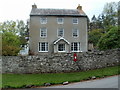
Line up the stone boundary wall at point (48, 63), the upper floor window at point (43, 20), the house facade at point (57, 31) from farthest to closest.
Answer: the upper floor window at point (43, 20), the house facade at point (57, 31), the stone boundary wall at point (48, 63)

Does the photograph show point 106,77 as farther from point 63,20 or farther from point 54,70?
point 63,20

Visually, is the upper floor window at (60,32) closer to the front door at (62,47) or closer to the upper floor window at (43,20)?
the front door at (62,47)

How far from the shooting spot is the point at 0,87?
32.3ft

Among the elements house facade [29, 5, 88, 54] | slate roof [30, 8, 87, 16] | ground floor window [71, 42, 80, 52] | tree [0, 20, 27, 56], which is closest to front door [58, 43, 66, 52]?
house facade [29, 5, 88, 54]

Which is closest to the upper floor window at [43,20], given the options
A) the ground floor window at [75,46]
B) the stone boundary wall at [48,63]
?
the ground floor window at [75,46]

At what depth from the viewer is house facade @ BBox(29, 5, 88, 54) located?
1174 inches

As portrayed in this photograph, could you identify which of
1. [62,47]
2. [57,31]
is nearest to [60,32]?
[57,31]

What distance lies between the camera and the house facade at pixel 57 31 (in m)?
29.8

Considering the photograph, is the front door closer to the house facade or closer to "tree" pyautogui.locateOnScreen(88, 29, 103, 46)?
the house facade

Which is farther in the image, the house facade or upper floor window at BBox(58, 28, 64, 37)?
upper floor window at BBox(58, 28, 64, 37)

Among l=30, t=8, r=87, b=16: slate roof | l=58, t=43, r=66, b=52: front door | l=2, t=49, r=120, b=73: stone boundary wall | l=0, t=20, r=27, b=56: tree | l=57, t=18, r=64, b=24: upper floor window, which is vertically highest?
l=30, t=8, r=87, b=16: slate roof

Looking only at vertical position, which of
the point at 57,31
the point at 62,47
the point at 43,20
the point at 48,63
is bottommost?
the point at 48,63

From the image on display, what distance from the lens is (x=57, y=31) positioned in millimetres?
30438

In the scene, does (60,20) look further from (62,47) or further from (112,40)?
(112,40)
